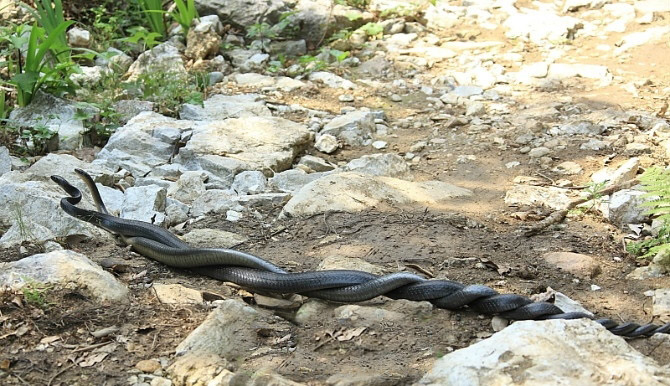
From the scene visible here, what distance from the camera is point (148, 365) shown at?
8.23 ft

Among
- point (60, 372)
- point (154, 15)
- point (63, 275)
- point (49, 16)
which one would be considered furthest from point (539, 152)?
point (49, 16)

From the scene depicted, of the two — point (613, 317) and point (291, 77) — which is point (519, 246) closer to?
point (613, 317)

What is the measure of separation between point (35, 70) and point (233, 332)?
398cm

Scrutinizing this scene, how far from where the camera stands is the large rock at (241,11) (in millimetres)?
7801

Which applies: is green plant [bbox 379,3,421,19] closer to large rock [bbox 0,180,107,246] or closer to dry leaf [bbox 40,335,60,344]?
large rock [bbox 0,180,107,246]

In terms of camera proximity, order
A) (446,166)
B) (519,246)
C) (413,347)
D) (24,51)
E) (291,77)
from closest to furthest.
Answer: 1. (413,347)
2. (519,246)
3. (446,166)
4. (24,51)
5. (291,77)

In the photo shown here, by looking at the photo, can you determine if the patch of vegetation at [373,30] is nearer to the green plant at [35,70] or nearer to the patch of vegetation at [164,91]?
the patch of vegetation at [164,91]

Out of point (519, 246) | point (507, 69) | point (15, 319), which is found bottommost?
point (507, 69)

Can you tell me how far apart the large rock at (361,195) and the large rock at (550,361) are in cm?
187

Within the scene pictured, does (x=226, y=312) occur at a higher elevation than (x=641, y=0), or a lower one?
higher

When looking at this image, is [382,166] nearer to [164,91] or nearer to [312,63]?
[164,91]

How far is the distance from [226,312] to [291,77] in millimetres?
4624

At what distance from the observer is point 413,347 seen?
8.70 feet

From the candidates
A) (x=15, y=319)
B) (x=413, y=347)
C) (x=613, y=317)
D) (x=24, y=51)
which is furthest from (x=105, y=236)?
(x=24, y=51)
